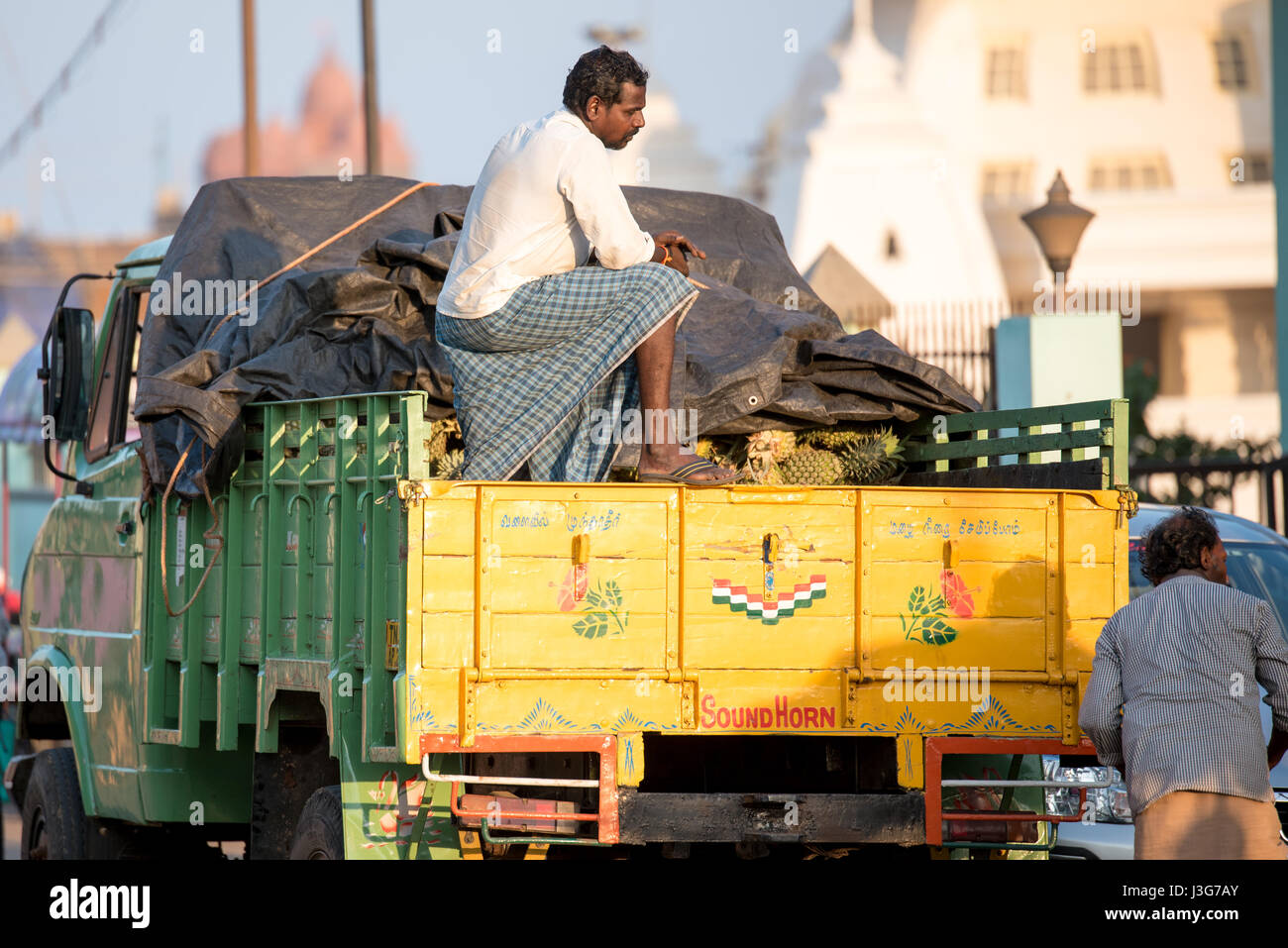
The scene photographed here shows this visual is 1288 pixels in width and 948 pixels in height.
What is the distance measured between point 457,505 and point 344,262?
295cm

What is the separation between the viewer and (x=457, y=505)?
5.55 meters

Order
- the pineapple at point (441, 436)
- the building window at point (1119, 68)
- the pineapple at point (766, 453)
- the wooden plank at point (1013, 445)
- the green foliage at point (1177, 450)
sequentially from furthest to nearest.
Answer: the building window at point (1119, 68)
the green foliage at point (1177, 450)
the pineapple at point (766, 453)
the pineapple at point (441, 436)
the wooden plank at point (1013, 445)

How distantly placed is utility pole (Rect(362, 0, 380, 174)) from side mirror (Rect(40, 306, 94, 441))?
1126cm

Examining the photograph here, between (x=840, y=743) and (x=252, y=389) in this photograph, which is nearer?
(x=840, y=743)

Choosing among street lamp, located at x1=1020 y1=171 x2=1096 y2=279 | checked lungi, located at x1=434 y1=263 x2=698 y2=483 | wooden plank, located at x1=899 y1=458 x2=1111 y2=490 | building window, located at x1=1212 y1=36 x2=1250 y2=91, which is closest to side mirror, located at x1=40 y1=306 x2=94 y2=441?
checked lungi, located at x1=434 y1=263 x2=698 y2=483

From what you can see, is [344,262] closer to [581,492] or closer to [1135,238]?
[581,492]

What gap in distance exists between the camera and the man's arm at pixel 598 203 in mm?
6234

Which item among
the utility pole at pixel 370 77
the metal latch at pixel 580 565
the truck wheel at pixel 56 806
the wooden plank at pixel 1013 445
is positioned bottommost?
the truck wheel at pixel 56 806

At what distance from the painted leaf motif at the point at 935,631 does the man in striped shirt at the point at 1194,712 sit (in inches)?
21.5

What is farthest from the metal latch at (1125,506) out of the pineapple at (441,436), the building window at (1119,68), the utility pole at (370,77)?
the building window at (1119,68)

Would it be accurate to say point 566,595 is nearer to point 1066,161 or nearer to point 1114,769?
point 1114,769

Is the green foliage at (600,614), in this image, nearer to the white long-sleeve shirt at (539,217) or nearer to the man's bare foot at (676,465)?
the man's bare foot at (676,465)

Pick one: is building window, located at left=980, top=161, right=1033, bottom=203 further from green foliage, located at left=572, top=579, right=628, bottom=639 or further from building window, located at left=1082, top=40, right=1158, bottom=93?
green foliage, located at left=572, top=579, right=628, bottom=639
